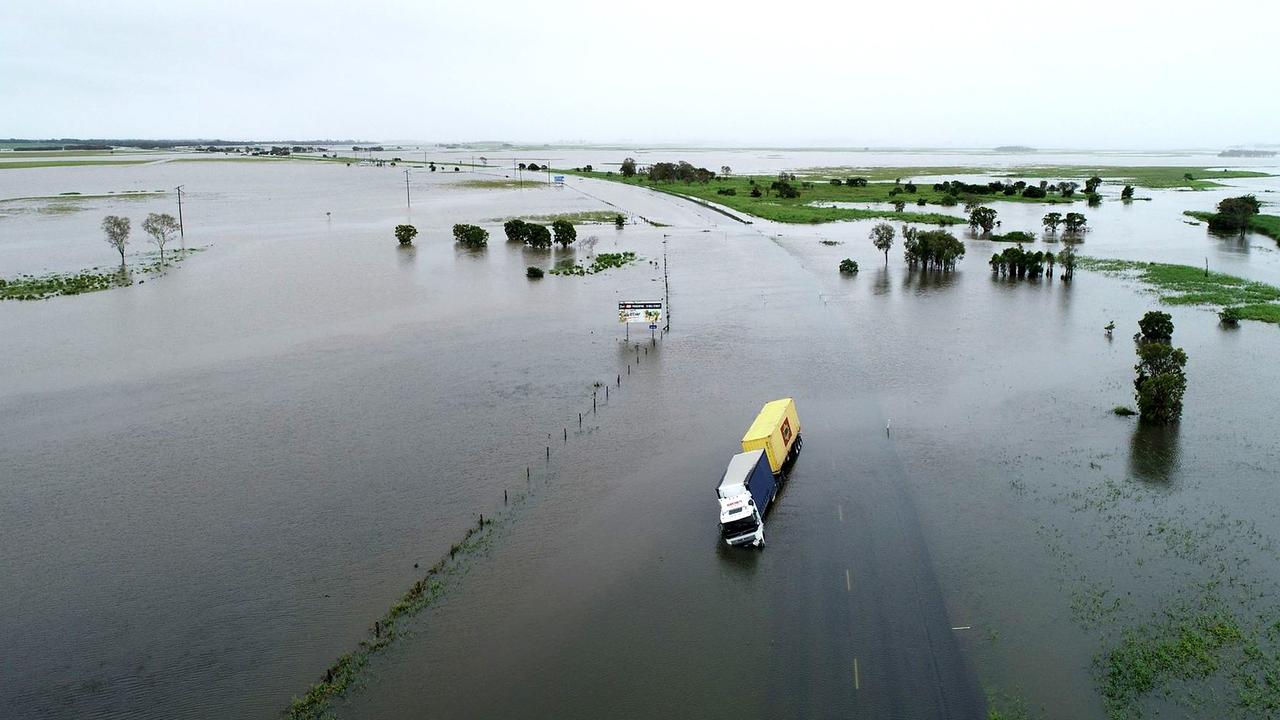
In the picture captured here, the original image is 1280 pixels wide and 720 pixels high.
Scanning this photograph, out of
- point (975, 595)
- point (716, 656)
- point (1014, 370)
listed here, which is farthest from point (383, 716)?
point (1014, 370)

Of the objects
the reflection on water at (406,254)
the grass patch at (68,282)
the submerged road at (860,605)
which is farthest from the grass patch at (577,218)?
the submerged road at (860,605)

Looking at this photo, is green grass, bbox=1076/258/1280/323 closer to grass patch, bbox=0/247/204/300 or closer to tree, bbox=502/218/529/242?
tree, bbox=502/218/529/242

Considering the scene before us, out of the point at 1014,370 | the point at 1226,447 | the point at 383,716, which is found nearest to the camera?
the point at 383,716

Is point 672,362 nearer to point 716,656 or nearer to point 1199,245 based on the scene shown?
point 716,656

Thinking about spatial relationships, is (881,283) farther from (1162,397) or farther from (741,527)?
(741,527)

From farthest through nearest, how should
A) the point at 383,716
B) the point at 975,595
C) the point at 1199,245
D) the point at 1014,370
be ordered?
the point at 1199,245
the point at 1014,370
the point at 975,595
the point at 383,716

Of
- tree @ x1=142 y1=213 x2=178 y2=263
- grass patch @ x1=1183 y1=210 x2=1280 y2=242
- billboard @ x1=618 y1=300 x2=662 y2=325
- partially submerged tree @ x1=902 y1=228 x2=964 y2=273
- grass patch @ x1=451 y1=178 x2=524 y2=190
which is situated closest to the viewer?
billboard @ x1=618 y1=300 x2=662 y2=325

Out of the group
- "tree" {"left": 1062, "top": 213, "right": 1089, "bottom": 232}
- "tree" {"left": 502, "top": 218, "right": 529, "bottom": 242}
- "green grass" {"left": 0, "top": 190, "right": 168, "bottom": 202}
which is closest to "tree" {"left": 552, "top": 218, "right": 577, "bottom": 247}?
"tree" {"left": 502, "top": 218, "right": 529, "bottom": 242}
